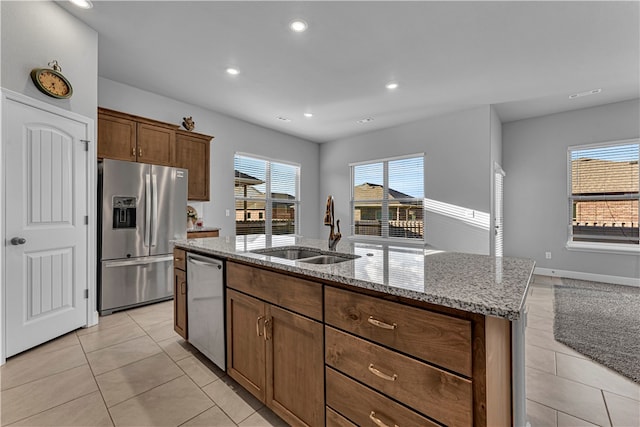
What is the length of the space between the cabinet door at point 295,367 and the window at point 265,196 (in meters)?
3.80

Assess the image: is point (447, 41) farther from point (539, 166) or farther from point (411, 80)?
point (539, 166)

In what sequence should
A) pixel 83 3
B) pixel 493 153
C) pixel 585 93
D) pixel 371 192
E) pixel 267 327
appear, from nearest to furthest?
pixel 267 327, pixel 83 3, pixel 585 93, pixel 493 153, pixel 371 192

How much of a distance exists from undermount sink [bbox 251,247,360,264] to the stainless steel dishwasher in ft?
1.14

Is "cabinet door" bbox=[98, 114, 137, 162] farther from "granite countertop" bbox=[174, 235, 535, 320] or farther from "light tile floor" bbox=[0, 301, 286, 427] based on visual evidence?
"granite countertop" bbox=[174, 235, 535, 320]

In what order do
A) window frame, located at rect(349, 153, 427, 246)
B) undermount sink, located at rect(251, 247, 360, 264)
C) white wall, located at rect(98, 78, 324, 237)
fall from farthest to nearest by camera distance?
1. window frame, located at rect(349, 153, 427, 246)
2. white wall, located at rect(98, 78, 324, 237)
3. undermount sink, located at rect(251, 247, 360, 264)

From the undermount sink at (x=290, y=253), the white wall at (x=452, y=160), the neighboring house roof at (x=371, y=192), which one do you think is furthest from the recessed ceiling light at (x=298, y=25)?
the neighboring house roof at (x=371, y=192)

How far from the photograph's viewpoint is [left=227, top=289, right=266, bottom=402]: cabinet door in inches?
60.4

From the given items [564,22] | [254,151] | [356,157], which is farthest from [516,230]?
[254,151]

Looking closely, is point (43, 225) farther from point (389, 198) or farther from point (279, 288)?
point (389, 198)

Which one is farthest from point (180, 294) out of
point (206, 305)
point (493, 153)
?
point (493, 153)

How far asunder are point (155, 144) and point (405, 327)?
3.74m

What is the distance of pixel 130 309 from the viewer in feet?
10.6

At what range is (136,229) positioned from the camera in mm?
3215

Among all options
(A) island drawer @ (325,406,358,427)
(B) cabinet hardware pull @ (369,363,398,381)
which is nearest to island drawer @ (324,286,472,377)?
(B) cabinet hardware pull @ (369,363,398,381)
